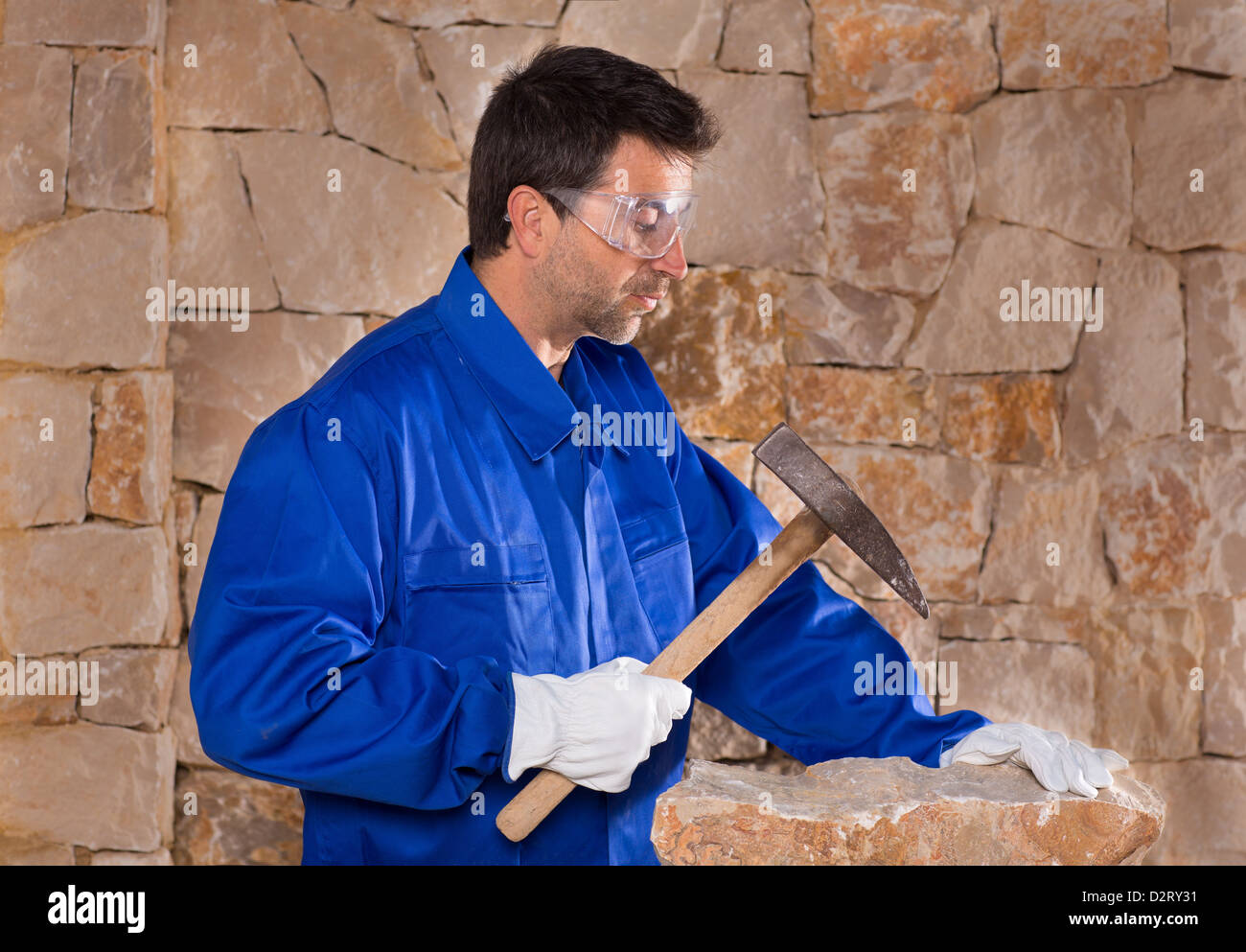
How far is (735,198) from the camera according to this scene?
2.73 meters

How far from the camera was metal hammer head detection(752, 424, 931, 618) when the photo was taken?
165 cm

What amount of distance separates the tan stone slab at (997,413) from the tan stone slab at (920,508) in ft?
0.21

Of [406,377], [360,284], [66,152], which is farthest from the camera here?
[360,284]

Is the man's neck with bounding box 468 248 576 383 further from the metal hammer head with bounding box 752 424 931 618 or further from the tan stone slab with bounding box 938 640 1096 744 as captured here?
the tan stone slab with bounding box 938 640 1096 744

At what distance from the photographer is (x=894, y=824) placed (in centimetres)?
141

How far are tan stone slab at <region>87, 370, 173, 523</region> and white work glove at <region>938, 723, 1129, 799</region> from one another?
5.81 feet

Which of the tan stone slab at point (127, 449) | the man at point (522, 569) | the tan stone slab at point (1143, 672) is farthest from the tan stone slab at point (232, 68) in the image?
the tan stone slab at point (1143, 672)

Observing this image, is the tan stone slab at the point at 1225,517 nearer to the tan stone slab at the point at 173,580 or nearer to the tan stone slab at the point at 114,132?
the tan stone slab at the point at 173,580

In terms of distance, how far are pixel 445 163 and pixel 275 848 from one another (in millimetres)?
1633

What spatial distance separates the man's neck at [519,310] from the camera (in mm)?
1893

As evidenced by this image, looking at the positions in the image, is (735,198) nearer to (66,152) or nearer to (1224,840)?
(66,152)
